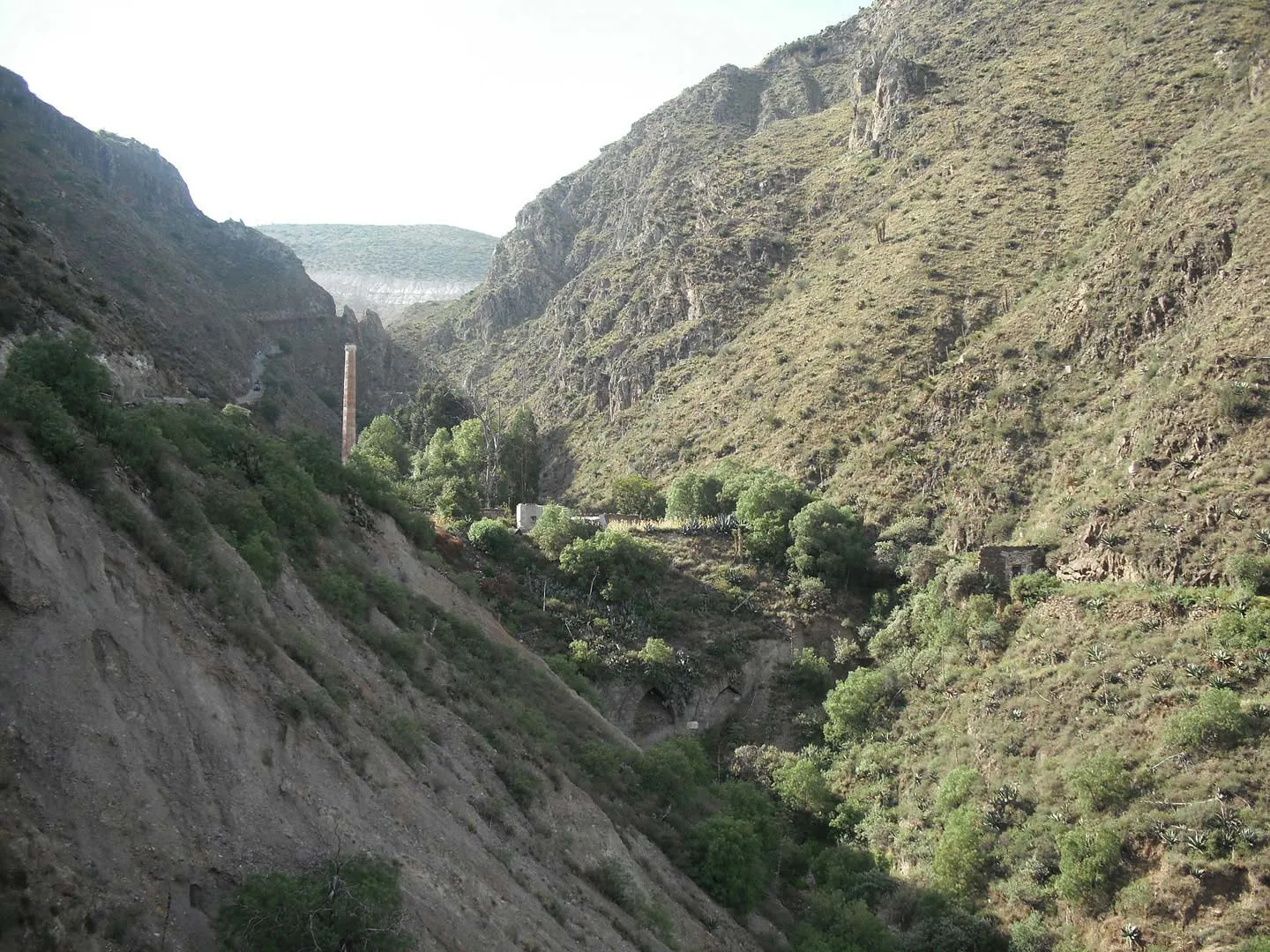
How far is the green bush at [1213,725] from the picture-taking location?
26.5 metres

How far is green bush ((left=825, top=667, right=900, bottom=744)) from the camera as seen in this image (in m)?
36.1

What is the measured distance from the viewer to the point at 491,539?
4322 centimetres

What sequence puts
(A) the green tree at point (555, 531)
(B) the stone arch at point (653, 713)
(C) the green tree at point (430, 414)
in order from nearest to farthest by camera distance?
(B) the stone arch at point (653, 713), (A) the green tree at point (555, 531), (C) the green tree at point (430, 414)

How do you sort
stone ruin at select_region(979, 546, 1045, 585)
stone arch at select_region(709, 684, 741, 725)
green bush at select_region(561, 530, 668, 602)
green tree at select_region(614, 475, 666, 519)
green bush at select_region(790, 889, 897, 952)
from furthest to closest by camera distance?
green tree at select_region(614, 475, 666, 519)
green bush at select_region(561, 530, 668, 602)
stone arch at select_region(709, 684, 741, 725)
stone ruin at select_region(979, 546, 1045, 585)
green bush at select_region(790, 889, 897, 952)

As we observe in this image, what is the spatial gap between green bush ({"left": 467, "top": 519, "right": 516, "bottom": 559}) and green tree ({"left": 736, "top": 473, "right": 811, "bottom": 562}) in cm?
1072

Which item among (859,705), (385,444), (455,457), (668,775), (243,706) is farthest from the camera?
(385,444)

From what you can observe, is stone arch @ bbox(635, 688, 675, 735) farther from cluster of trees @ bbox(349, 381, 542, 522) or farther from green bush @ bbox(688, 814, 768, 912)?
cluster of trees @ bbox(349, 381, 542, 522)

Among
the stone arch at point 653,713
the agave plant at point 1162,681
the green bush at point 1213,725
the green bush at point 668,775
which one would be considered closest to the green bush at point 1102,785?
the green bush at point 1213,725

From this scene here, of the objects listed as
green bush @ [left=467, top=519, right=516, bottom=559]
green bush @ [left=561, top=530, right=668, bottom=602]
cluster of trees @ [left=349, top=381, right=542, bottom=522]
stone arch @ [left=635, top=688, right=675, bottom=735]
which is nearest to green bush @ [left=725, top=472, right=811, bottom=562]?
green bush @ [left=561, top=530, right=668, bottom=602]

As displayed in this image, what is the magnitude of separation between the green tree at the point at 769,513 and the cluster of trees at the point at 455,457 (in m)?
13.3

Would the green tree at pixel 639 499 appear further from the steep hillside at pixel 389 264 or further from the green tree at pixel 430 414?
the steep hillside at pixel 389 264

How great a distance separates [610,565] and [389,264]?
14916cm

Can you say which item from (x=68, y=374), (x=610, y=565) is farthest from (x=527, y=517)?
(x=68, y=374)

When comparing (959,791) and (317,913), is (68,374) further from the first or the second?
(959,791)
